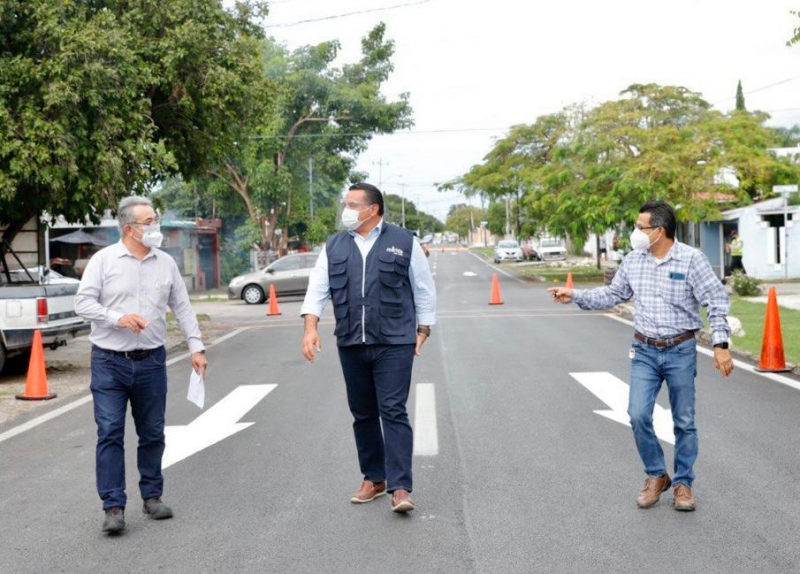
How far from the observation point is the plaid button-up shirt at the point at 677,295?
5.98 m

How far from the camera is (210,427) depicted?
9.07 meters

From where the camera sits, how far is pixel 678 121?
36.4 m

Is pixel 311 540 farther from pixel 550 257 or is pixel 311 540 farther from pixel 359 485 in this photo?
pixel 550 257

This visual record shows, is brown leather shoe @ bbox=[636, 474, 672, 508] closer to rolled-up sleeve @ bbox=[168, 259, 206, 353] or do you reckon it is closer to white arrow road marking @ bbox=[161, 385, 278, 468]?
rolled-up sleeve @ bbox=[168, 259, 206, 353]

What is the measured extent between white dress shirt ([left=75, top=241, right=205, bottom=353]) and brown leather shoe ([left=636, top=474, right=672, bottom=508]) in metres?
2.90

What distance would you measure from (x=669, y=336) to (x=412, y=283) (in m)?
1.55

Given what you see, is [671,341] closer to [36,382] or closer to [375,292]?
[375,292]

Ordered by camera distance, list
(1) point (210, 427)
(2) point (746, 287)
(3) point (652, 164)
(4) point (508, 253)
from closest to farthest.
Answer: (1) point (210, 427) → (2) point (746, 287) → (3) point (652, 164) → (4) point (508, 253)

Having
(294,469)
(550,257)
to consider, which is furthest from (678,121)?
(294,469)

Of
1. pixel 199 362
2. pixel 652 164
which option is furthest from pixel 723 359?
pixel 652 164

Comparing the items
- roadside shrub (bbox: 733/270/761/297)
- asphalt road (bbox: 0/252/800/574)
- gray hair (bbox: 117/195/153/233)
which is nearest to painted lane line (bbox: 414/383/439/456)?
asphalt road (bbox: 0/252/800/574)

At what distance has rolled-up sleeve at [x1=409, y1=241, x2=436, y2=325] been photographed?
6.05 meters

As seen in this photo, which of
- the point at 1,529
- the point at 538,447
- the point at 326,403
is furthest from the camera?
the point at 326,403

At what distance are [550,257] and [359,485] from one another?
57972 mm
